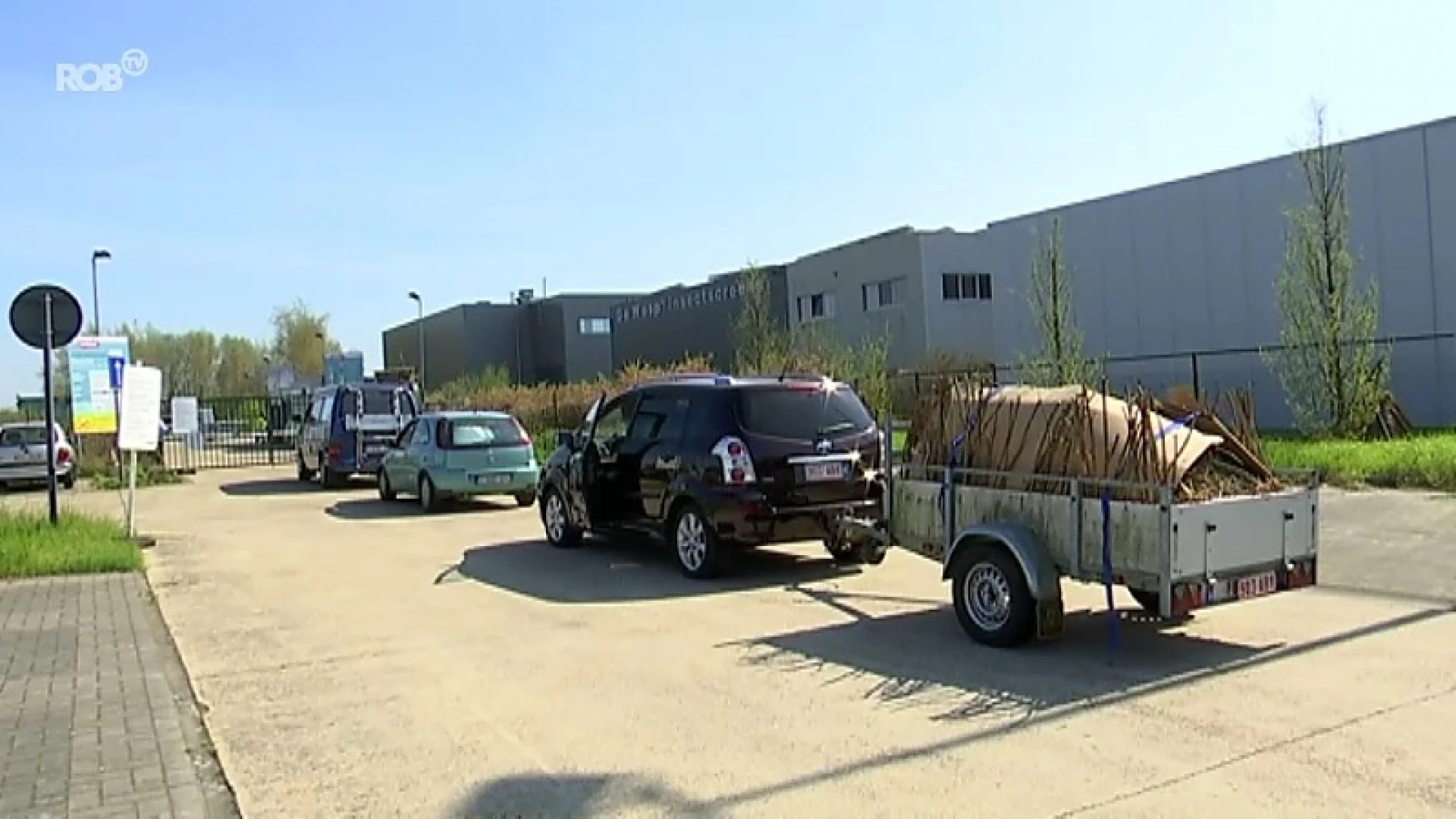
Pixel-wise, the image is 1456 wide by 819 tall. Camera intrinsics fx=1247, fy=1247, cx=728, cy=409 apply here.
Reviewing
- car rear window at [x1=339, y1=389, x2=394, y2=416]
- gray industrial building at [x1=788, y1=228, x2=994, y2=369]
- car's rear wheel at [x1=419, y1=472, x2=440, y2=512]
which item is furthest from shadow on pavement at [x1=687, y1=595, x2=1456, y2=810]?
gray industrial building at [x1=788, y1=228, x2=994, y2=369]

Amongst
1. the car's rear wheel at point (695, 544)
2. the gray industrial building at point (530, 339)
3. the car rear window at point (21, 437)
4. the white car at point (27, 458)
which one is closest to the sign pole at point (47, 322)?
the car's rear wheel at point (695, 544)

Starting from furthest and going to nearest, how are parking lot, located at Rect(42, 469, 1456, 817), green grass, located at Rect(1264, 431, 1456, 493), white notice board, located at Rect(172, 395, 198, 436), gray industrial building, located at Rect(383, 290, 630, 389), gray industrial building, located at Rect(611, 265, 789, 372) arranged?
gray industrial building, located at Rect(383, 290, 630, 389)
gray industrial building, located at Rect(611, 265, 789, 372)
white notice board, located at Rect(172, 395, 198, 436)
green grass, located at Rect(1264, 431, 1456, 493)
parking lot, located at Rect(42, 469, 1456, 817)

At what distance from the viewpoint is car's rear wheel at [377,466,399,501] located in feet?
69.6

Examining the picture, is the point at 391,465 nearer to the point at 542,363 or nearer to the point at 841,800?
the point at 841,800

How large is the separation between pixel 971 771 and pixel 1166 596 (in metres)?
2.33

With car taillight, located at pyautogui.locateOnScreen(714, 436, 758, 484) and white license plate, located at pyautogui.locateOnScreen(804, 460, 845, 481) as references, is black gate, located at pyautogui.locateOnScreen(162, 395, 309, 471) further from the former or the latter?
white license plate, located at pyautogui.locateOnScreen(804, 460, 845, 481)

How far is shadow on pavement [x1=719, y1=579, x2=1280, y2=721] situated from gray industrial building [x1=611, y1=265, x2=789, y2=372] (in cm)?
4231

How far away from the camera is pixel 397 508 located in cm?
2045

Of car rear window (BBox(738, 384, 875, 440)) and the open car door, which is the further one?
the open car door

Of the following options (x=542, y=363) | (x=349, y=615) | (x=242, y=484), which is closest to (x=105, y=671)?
(x=349, y=615)

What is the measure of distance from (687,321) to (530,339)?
60.3 ft

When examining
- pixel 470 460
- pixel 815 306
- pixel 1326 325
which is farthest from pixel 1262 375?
pixel 815 306

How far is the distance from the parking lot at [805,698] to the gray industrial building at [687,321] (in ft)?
133

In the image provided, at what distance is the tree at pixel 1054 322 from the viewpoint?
27672 millimetres
